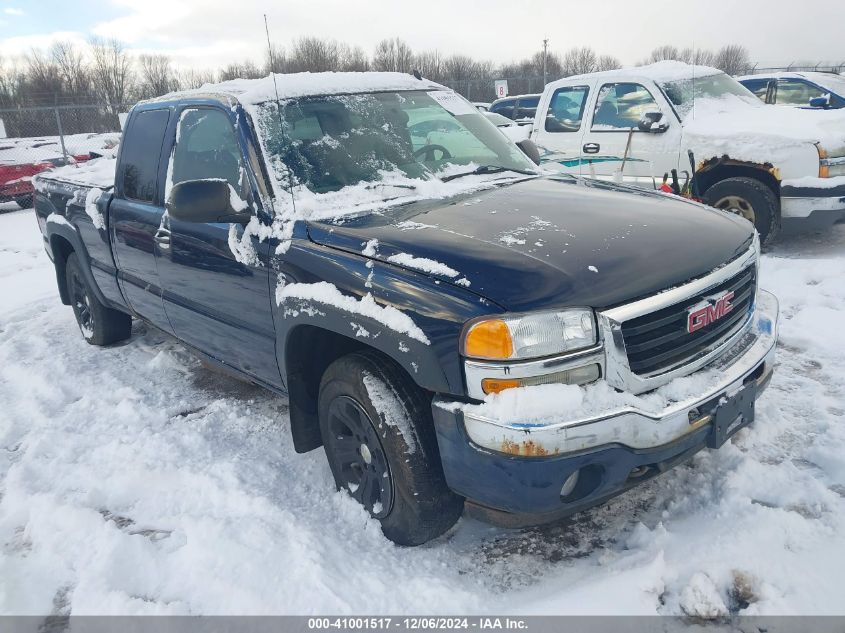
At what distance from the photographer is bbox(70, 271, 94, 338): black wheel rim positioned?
5375 mm

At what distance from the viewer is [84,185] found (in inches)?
193

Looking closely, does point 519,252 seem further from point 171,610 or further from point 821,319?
point 821,319

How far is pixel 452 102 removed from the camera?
A: 404 cm

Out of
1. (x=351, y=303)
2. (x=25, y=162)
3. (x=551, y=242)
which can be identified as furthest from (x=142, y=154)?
(x=25, y=162)

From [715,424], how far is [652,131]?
5.34m

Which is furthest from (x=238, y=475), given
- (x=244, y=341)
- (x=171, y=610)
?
(x=171, y=610)

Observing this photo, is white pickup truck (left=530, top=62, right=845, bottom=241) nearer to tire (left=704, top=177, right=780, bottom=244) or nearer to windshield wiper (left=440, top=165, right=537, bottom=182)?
tire (left=704, top=177, right=780, bottom=244)

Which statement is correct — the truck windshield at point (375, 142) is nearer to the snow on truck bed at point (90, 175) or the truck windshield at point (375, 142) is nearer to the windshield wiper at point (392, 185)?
the windshield wiper at point (392, 185)

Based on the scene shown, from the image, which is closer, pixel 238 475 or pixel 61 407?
pixel 238 475

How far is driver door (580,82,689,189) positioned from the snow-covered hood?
259mm

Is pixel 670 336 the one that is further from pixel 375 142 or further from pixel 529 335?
pixel 375 142

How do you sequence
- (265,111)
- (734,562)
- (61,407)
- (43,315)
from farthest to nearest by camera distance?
(43,315)
(61,407)
(265,111)
(734,562)

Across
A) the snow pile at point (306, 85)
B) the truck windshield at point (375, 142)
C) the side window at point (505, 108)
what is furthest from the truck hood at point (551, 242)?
the side window at point (505, 108)

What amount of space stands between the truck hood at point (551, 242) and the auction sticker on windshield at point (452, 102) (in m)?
1.02
